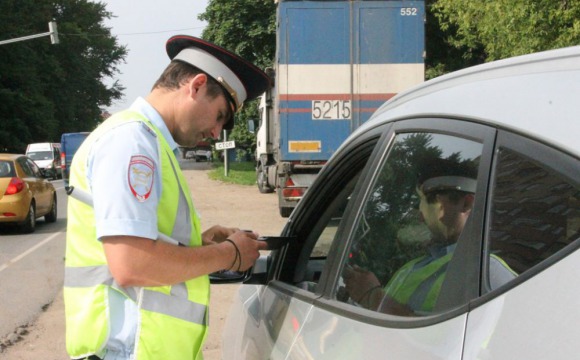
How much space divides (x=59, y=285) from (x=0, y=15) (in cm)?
4275

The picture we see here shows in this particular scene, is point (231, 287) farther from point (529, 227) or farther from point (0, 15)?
point (0, 15)

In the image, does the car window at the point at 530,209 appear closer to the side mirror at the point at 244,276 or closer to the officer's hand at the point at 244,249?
the officer's hand at the point at 244,249

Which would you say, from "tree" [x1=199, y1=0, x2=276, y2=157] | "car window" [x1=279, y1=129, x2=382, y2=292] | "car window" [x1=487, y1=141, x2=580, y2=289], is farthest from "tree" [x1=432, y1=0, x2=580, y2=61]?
"tree" [x1=199, y1=0, x2=276, y2=157]

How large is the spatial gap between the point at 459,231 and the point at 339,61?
12.9 metres

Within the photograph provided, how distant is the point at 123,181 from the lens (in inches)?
89.6

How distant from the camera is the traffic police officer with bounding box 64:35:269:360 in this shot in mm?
2277

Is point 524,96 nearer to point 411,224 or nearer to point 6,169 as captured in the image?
point 411,224

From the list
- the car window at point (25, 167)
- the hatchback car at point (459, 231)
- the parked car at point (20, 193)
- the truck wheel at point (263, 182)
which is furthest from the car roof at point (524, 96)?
the truck wheel at point (263, 182)

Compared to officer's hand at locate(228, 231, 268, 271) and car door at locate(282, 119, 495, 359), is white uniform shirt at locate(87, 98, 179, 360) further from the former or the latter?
car door at locate(282, 119, 495, 359)

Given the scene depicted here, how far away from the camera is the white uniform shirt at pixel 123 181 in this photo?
7.38 ft

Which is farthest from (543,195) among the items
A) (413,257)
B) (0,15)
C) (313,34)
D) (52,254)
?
(0,15)

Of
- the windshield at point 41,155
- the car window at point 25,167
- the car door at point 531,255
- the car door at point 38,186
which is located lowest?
the windshield at point 41,155

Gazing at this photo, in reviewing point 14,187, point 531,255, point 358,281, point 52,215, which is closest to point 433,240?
point 358,281

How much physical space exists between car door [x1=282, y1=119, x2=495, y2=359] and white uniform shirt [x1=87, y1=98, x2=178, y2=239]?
0.53 meters
